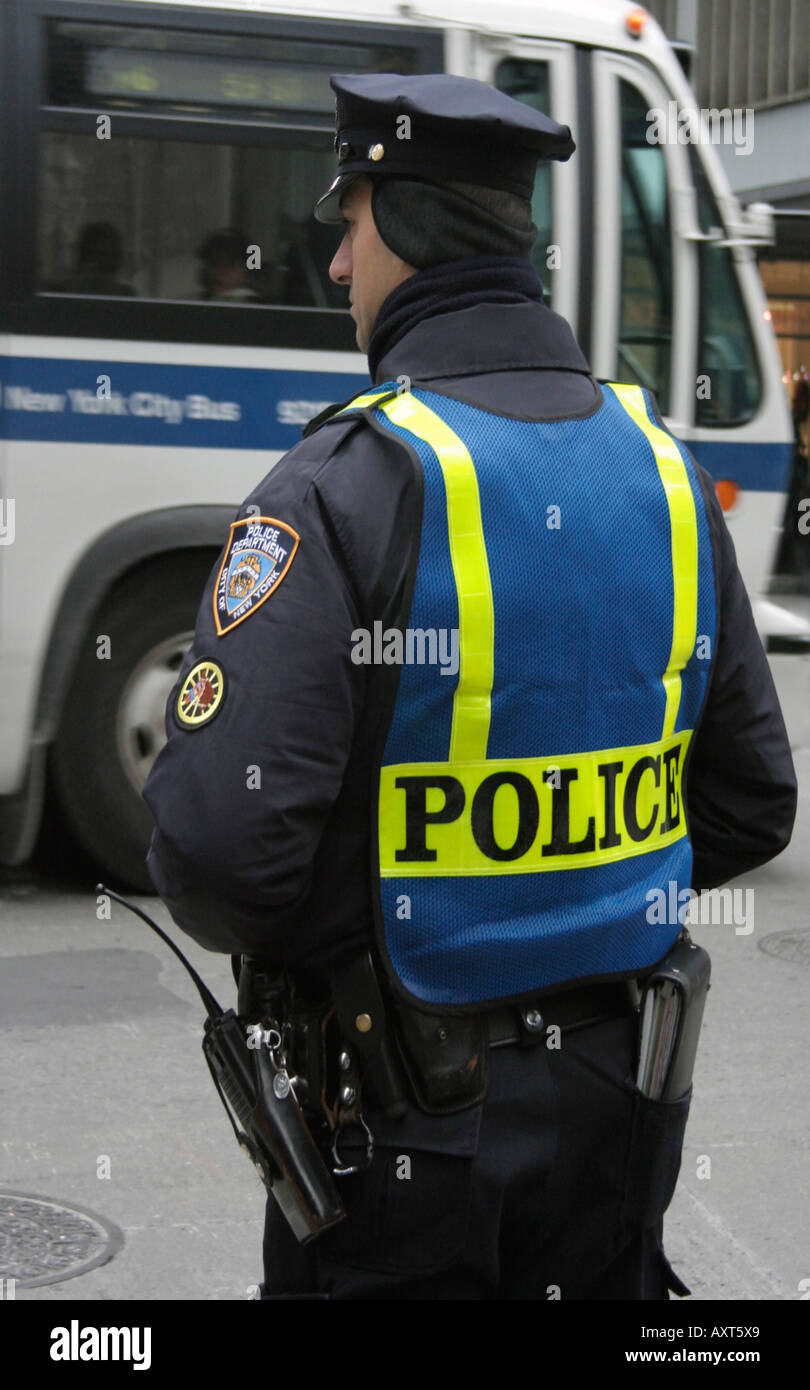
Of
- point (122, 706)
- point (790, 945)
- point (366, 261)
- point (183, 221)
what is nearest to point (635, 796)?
point (366, 261)

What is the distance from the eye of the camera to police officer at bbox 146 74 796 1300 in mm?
1914

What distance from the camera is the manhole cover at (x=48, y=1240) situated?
3.74m

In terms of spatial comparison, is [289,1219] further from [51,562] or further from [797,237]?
[797,237]

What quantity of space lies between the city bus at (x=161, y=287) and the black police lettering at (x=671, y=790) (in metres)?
4.34

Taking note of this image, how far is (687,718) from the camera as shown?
2.25 m

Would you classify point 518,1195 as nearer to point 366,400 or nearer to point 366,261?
point 366,400

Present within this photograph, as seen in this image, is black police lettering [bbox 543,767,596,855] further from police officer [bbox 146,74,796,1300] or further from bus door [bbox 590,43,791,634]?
bus door [bbox 590,43,791,634]

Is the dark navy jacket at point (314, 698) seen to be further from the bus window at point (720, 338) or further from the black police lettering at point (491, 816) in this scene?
the bus window at point (720, 338)

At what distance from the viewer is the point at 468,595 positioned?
196cm

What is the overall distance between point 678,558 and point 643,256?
16.5ft

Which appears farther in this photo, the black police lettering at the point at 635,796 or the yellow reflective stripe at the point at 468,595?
the black police lettering at the point at 635,796

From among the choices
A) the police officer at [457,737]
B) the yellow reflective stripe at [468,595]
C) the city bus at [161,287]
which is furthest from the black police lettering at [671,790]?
the city bus at [161,287]

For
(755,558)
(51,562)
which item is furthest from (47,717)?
(755,558)
